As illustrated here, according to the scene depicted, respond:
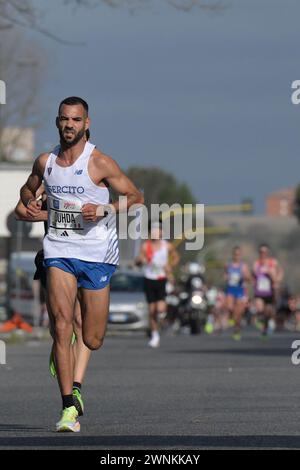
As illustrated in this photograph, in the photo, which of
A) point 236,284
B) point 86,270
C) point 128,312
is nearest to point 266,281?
point 236,284

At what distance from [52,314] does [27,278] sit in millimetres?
37359

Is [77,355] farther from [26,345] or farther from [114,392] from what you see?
[26,345]

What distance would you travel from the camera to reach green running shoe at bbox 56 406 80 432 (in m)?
10.4

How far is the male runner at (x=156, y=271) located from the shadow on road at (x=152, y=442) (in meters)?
16.2

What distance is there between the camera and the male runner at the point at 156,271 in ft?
87.0

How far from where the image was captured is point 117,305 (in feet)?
120

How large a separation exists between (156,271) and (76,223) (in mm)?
16188

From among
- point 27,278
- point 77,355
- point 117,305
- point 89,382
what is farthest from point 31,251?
point 77,355

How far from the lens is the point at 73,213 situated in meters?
11.0

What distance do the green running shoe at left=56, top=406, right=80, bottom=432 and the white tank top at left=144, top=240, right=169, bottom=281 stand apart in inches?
647

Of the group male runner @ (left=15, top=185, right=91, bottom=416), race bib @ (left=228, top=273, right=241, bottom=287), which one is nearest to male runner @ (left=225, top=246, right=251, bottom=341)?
race bib @ (left=228, top=273, right=241, bottom=287)

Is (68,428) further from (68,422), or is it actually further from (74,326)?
(74,326)
